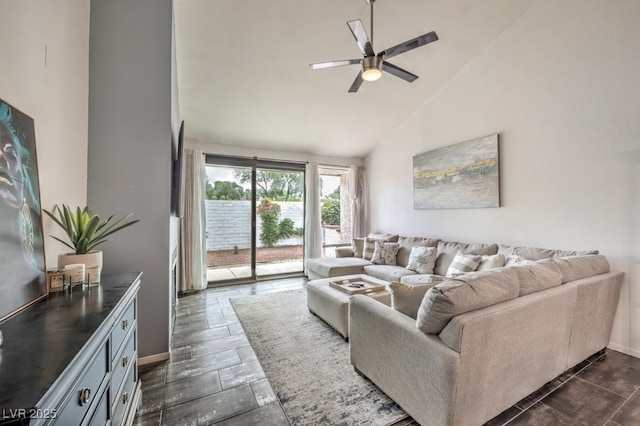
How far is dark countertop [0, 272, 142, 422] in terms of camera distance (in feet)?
2.01

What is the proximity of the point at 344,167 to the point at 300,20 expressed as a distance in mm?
3254

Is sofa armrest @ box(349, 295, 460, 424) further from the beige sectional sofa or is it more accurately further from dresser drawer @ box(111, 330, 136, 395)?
dresser drawer @ box(111, 330, 136, 395)

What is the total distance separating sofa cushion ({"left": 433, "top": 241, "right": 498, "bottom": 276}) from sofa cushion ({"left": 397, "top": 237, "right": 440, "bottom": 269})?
0.20 meters

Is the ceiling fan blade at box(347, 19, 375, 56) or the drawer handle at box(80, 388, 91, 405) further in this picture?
the ceiling fan blade at box(347, 19, 375, 56)

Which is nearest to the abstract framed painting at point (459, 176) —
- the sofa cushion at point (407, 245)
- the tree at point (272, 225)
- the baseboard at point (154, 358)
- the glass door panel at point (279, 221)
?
the sofa cushion at point (407, 245)

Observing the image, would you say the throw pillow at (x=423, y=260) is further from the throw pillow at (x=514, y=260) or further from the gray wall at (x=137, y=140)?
the gray wall at (x=137, y=140)

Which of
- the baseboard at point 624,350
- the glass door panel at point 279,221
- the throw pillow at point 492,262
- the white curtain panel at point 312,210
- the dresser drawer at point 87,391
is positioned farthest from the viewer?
the white curtain panel at point 312,210

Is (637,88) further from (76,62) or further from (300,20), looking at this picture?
(76,62)

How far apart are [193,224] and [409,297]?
12.0ft

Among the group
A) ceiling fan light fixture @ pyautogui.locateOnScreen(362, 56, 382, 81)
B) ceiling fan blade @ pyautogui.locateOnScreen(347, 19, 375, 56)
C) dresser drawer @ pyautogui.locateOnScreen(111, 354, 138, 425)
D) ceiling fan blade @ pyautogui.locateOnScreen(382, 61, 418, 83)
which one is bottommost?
dresser drawer @ pyautogui.locateOnScreen(111, 354, 138, 425)

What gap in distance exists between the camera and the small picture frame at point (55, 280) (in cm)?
133

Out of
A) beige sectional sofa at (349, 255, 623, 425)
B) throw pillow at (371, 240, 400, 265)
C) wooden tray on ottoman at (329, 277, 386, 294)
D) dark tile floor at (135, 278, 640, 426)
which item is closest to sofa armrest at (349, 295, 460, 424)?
beige sectional sofa at (349, 255, 623, 425)

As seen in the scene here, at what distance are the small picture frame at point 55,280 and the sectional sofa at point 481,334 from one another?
1759 millimetres

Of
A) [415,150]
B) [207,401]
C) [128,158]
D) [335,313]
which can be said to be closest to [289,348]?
[335,313]
